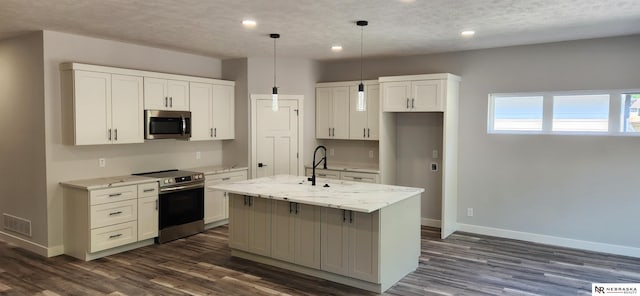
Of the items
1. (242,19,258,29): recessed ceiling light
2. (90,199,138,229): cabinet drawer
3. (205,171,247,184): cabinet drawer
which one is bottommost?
(90,199,138,229): cabinet drawer

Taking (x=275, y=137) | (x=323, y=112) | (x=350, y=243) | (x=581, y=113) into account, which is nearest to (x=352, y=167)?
(x=323, y=112)

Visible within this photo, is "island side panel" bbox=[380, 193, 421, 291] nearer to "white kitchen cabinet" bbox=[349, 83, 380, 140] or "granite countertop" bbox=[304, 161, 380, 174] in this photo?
"granite countertop" bbox=[304, 161, 380, 174]

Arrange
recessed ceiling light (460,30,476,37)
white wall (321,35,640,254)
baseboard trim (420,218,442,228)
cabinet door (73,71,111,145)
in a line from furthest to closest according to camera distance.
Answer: baseboard trim (420,218,442,228) < white wall (321,35,640,254) < cabinet door (73,71,111,145) < recessed ceiling light (460,30,476,37)

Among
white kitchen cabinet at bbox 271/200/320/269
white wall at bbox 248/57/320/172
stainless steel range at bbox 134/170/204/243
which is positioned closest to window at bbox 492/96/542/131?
white wall at bbox 248/57/320/172

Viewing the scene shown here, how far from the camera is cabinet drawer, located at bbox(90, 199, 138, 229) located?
4.97 meters

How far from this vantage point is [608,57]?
5.28 meters

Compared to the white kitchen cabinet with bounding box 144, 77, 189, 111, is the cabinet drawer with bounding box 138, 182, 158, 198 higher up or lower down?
lower down

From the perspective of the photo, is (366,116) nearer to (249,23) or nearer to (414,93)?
(414,93)

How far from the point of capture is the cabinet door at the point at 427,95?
5.92 metres

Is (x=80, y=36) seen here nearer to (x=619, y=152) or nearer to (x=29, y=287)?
(x=29, y=287)

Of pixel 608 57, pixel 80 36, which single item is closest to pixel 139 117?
pixel 80 36

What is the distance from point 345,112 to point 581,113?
330 cm

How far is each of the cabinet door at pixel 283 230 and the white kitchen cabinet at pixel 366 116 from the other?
2644mm

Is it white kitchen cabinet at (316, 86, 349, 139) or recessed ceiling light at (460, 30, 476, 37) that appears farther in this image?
white kitchen cabinet at (316, 86, 349, 139)
